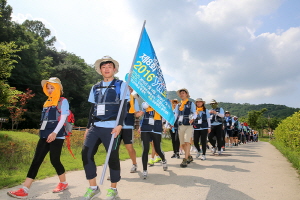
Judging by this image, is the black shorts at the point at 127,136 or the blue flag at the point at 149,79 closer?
the blue flag at the point at 149,79

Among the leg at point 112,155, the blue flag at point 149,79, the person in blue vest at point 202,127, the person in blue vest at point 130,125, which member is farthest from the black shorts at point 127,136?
the person in blue vest at point 202,127

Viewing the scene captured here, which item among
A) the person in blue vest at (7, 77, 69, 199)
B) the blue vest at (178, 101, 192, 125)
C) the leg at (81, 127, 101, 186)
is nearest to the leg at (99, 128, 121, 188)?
the leg at (81, 127, 101, 186)

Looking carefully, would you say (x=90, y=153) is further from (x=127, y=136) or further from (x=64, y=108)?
(x=127, y=136)

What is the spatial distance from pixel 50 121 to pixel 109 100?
1.27 meters

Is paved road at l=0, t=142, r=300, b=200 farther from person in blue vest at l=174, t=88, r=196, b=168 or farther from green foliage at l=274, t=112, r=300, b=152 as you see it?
green foliage at l=274, t=112, r=300, b=152

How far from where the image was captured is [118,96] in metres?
3.92

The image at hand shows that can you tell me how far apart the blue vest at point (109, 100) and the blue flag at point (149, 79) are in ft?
1.28

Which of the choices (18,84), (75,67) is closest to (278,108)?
(75,67)

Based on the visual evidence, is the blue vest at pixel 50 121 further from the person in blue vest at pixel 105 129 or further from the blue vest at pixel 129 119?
the blue vest at pixel 129 119

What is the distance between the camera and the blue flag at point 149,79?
4398 millimetres

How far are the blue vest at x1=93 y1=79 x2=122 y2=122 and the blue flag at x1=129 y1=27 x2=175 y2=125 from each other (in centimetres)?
39

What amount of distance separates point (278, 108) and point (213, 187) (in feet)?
550

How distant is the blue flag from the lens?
14.4 ft

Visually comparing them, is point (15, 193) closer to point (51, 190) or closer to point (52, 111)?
point (51, 190)
